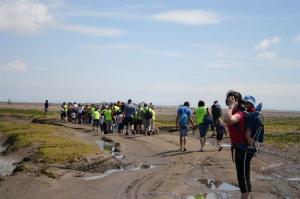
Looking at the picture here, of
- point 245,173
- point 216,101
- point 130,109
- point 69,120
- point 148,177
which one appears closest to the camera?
point 245,173

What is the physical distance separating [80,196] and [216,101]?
1461cm

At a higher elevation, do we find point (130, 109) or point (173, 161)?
point (130, 109)

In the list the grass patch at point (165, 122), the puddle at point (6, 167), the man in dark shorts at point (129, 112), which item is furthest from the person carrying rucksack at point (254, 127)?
the grass patch at point (165, 122)

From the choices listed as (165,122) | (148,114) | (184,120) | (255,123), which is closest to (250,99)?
(255,123)

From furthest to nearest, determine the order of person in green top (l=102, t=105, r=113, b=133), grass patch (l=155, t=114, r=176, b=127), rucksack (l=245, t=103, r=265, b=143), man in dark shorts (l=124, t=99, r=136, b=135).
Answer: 1. grass patch (l=155, t=114, r=176, b=127)
2. person in green top (l=102, t=105, r=113, b=133)
3. man in dark shorts (l=124, t=99, r=136, b=135)
4. rucksack (l=245, t=103, r=265, b=143)

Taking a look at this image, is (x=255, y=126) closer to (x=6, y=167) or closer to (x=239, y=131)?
(x=239, y=131)

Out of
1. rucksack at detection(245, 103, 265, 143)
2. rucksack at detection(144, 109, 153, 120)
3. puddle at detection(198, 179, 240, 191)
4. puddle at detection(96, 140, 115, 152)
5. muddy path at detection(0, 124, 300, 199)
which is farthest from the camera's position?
rucksack at detection(144, 109, 153, 120)

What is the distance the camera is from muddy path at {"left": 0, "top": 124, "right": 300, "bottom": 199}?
10812mm

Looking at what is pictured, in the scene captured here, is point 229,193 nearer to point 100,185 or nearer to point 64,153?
point 100,185

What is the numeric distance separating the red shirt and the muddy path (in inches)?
115

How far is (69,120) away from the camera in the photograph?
4462 cm

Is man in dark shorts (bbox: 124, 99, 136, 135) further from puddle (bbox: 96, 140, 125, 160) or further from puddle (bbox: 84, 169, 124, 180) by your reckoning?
puddle (bbox: 84, 169, 124, 180)

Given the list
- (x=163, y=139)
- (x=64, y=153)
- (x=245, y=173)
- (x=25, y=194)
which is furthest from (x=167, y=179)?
(x=163, y=139)

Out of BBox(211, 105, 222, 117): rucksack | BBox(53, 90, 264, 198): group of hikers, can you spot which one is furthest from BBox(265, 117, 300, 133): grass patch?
BBox(211, 105, 222, 117): rucksack
